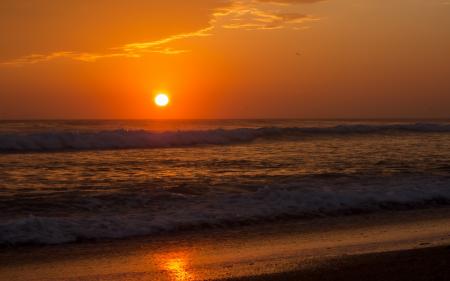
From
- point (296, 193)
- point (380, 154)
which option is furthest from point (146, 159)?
point (296, 193)

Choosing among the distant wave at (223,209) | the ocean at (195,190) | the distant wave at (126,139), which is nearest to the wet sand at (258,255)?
the distant wave at (223,209)

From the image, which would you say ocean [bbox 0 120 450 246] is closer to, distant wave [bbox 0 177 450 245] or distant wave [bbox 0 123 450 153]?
distant wave [bbox 0 177 450 245]

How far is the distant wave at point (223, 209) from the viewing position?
29.3ft

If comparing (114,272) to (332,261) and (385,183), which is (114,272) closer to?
(332,261)

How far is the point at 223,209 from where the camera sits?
1091 cm

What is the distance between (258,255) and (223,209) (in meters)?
3.46

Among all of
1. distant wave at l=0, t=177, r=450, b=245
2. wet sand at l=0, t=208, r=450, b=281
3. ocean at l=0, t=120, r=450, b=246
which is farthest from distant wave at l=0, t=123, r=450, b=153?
wet sand at l=0, t=208, r=450, b=281

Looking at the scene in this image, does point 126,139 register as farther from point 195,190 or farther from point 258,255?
point 258,255

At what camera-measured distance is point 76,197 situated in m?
11.9

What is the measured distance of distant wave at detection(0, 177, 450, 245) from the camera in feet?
29.3

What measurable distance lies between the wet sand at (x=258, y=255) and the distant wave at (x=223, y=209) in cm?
45

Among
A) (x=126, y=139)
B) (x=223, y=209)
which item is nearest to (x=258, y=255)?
(x=223, y=209)

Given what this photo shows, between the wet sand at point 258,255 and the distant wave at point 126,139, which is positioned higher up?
the distant wave at point 126,139

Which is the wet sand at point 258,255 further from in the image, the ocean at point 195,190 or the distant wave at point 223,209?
the ocean at point 195,190
